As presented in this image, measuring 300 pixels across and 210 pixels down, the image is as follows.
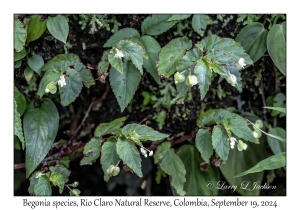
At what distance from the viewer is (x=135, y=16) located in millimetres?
1196

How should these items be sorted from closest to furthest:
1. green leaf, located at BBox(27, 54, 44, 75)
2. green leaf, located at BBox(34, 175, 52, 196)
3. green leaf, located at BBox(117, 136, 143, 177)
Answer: green leaf, located at BBox(117, 136, 143, 177) → green leaf, located at BBox(34, 175, 52, 196) → green leaf, located at BBox(27, 54, 44, 75)

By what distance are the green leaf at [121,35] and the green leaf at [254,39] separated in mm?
331

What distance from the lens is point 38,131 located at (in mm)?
1129

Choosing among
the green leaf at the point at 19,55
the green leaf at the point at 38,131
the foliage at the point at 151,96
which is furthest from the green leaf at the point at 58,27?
the green leaf at the point at 38,131

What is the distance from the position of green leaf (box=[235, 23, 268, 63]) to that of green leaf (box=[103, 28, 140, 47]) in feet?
1.09

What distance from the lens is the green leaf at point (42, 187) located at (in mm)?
1062

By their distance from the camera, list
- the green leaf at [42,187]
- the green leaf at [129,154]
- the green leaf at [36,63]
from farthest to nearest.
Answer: the green leaf at [36,63] → the green leaf at [42,187] → the green leaf at [129,154]

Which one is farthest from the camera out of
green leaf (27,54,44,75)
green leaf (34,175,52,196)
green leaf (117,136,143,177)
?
green leaf (27,54,44,75)

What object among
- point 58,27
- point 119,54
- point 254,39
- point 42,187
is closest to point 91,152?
point 42,187

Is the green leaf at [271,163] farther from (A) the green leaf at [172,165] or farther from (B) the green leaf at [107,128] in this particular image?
(B) the green leaf at [107,128]

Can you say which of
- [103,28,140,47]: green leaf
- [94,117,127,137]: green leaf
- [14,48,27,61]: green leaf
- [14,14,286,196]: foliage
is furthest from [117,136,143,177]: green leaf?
[14,48,27,61]: green leaf

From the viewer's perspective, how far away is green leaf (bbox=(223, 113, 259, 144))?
3.43 feet

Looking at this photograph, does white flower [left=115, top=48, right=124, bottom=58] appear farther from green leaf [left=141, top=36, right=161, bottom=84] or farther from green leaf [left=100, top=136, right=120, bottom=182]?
green leaf [left=100, top=136, right=120, bottom=182]

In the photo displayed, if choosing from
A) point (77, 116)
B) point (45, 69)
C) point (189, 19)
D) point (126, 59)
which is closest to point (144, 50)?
point (126, 59)
